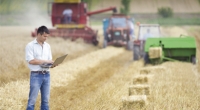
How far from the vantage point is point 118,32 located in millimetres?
29047

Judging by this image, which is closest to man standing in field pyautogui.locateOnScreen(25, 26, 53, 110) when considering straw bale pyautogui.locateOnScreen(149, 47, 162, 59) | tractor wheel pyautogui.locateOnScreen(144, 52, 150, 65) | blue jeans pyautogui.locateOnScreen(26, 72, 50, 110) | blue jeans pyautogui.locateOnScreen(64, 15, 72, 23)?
blue jeans pyautogui.locateOnScreen(26, 72, 50, 110)

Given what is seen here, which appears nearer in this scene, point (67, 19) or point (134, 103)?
point (134, 103)

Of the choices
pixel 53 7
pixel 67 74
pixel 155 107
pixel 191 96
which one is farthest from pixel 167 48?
pixel 53 7

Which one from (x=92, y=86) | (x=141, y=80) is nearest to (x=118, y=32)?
(x=92, y=86)

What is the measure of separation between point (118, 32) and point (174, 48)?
11.3 meters

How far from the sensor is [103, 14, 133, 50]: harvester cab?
29.0 m

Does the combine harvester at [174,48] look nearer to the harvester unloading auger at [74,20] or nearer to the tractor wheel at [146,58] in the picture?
the tractor wheel at [146,58]

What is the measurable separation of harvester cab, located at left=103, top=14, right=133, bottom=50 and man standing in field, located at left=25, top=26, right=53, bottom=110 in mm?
21265

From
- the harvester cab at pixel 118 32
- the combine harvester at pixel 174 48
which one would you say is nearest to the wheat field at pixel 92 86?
the combine harvester at pixel 174 48

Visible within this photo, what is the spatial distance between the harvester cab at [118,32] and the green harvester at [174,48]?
35.3ft

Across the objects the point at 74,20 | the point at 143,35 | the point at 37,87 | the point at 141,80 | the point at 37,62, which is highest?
the point at 37,62

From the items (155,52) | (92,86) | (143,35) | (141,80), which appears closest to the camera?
(141,80)

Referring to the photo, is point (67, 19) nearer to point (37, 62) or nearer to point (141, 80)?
point (141, 80)

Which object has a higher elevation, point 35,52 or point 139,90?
point 35,52
